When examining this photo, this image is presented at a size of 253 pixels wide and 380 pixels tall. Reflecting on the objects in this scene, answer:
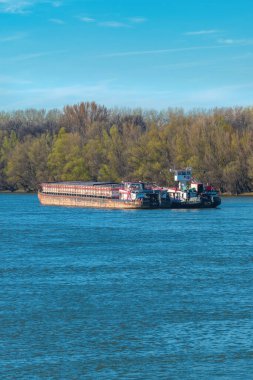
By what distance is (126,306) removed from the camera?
151ft

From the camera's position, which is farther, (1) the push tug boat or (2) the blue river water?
(1) the push tug boat

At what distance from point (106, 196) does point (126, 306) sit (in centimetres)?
10419

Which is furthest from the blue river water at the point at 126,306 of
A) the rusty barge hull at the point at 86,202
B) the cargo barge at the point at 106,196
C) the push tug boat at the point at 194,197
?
the rusty barge hull at the point at 86,202

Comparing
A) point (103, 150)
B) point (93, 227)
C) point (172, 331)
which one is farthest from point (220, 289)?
point (103, 150)

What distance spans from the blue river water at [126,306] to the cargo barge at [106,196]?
51.8 meters

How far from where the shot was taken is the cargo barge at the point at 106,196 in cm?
13938

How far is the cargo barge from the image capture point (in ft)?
457

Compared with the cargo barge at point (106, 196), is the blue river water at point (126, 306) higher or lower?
lower

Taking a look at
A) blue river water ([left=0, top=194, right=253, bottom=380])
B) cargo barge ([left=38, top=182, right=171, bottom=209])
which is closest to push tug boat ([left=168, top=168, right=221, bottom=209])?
cargo barge ([left=38, top=182, right=171, bottom=209])

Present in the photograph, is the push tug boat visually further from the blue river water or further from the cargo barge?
the blue river water

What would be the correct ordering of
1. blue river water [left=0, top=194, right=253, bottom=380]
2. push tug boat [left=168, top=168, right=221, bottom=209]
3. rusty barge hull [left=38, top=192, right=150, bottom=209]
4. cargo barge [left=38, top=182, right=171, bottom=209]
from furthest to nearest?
rusty barge hull [left=38, top=192, right=150, bottom=209], cargo barge [left=38, top=182, right=171, bottom=209], push tug boat [left=168, top=168, right=221, bottom=209], blue river water [left=0, top=194, right=253, bottom=380]

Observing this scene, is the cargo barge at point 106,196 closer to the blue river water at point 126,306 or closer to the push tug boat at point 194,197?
the push tug boat at point 194,197

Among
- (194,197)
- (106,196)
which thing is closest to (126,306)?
(194,197)

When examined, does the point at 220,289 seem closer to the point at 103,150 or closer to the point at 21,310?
the point at 21,310
